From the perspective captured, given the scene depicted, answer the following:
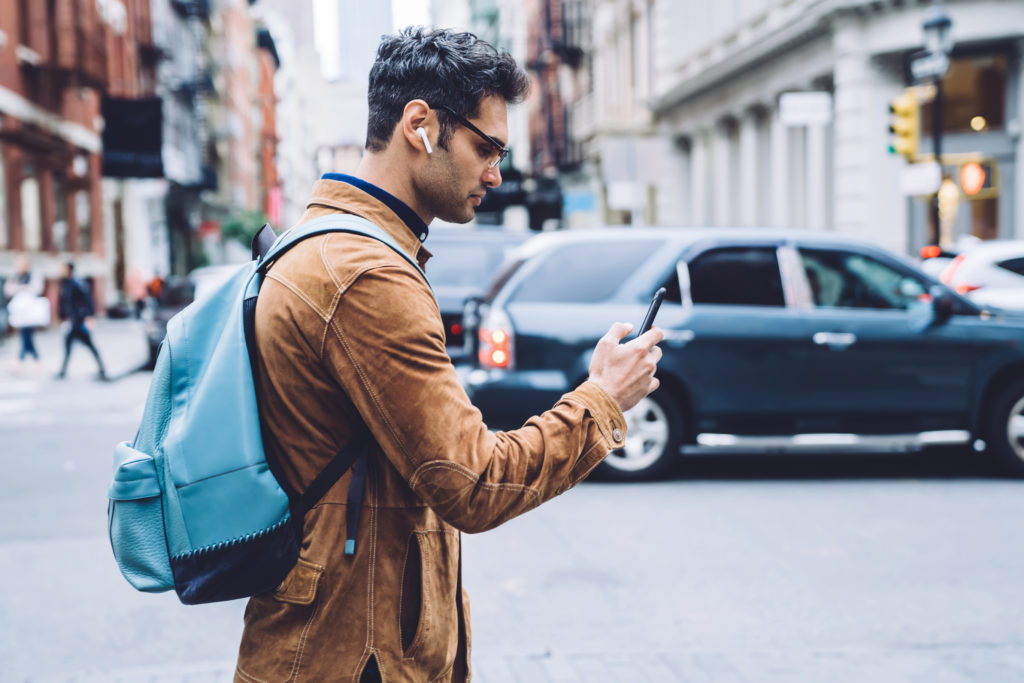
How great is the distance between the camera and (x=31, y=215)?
27047 millimetres

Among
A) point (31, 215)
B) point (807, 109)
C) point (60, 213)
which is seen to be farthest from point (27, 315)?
point (60, 213)

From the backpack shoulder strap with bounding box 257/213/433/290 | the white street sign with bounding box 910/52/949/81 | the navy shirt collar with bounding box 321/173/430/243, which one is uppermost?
Result: the white street sign with bounding box 910/52/949/81

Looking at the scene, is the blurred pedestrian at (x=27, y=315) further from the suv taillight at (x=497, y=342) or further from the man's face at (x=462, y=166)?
the man's face at (x=462, y=166)

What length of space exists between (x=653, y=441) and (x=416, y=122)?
668 cm

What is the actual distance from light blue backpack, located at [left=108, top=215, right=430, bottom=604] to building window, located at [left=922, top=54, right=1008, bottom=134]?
20471 mm

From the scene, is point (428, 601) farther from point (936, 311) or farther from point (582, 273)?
point (936, 311)

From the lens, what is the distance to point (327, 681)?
1818mm

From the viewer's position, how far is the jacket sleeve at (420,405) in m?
1.71

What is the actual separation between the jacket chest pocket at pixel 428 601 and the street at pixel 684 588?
2433 millimetres

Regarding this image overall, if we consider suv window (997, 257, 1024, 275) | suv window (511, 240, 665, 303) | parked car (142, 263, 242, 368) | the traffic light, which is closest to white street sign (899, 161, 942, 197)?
the traffic light

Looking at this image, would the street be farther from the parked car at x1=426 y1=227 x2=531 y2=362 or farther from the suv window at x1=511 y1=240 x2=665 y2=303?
the parked car at x1=426 y1=227 x2=531 y2=362

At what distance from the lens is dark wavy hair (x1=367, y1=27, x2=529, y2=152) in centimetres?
187

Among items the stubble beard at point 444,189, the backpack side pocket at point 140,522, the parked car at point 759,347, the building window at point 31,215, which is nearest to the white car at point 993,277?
the parked car at point 759,347

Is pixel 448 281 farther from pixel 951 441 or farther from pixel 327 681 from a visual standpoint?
pixel 327 681
